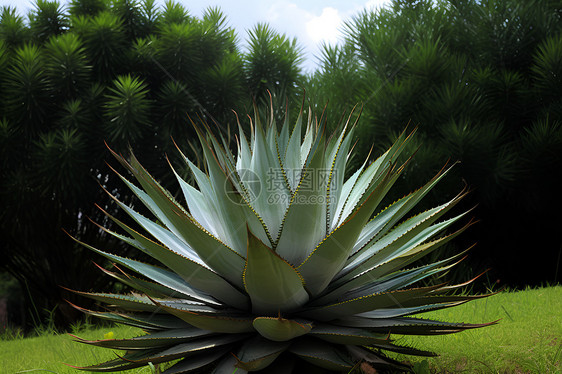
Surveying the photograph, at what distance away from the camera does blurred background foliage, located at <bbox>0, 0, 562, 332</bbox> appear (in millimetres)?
6766

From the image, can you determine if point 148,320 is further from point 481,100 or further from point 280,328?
point 481,100

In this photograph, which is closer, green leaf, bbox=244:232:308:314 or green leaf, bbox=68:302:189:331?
green leaf, bbox=244:232:308:314

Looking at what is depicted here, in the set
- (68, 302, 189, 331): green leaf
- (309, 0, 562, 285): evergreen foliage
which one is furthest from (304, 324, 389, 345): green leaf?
(309, 0, 562, 285): evergreen foliage

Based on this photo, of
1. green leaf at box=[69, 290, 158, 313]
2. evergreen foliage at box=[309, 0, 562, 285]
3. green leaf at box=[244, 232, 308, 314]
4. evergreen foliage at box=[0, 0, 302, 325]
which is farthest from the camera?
evergreen foliage at box=[0, 0, 302, 325]

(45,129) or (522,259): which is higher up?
(45,129)

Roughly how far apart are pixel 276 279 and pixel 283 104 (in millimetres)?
5709

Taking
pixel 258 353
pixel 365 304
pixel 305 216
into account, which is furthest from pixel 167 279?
pixel 365 304

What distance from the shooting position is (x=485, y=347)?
2160mm

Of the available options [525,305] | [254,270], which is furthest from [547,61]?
[254,270]

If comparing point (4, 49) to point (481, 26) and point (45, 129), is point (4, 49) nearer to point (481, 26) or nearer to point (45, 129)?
point (45, 129)

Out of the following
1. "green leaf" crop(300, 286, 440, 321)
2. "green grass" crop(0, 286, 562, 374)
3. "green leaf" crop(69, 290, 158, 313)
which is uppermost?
"green leaf" crop(69, 290, 158, 313)

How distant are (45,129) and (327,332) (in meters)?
7.30

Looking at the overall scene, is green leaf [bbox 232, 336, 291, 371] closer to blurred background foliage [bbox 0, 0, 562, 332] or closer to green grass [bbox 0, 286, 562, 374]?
green grass [bbox 0, 286, 562, 374]

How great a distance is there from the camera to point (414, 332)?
69.2 inches
